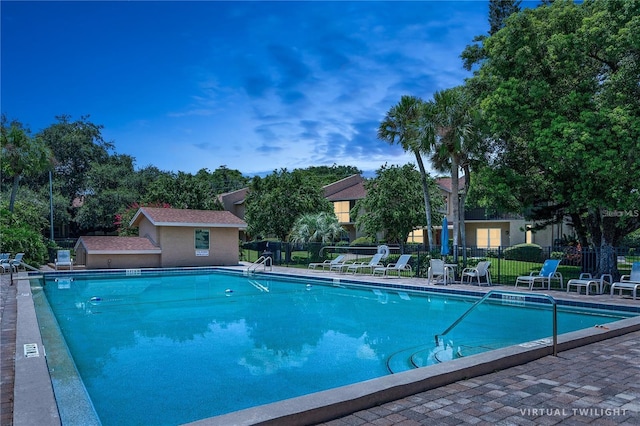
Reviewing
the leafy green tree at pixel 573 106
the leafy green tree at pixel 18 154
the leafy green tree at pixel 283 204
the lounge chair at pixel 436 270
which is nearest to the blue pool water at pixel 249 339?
the lounge chair at pixel 436 270

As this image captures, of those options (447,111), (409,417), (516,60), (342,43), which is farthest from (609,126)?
(409,417)

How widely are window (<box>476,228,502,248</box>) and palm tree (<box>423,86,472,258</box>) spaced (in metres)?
21.9

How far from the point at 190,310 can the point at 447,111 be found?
11.5 m

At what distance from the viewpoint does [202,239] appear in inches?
1019

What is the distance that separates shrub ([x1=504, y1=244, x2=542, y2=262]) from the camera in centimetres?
2788

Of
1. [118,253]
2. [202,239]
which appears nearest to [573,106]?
[202,239]

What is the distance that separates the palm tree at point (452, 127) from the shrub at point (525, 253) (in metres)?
11.8

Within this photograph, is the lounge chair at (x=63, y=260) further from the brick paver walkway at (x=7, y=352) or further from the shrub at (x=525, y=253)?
the shrub at (x=525, y=253)

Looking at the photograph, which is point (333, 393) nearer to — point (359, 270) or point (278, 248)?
point (359, 270)

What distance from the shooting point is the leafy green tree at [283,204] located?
1104 inches

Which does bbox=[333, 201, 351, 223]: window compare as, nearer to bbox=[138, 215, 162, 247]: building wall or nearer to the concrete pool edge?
bbox=[138, 215, 162, 247]: building wall

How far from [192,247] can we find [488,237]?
2454cm

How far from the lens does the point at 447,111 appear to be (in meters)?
17.6

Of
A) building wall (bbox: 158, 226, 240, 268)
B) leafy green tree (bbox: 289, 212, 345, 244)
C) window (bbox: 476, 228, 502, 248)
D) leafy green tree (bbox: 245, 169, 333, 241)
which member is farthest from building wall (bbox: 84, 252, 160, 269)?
window (bbox: 476, 228, 502, 248)
